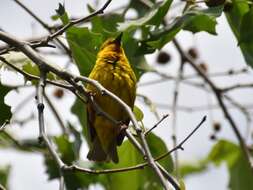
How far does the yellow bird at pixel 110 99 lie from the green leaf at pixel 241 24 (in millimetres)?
729

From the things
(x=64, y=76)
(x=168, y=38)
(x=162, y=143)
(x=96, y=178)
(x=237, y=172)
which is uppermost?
(x=64, y=76)

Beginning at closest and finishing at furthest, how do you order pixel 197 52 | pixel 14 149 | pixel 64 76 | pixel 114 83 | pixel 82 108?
1. pixel 64 76
2. pixel 114 83
3. pixel 82 108
4. pixel 14 149
5. pixel 197 52

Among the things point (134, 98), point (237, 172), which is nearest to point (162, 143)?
point (134, 98)

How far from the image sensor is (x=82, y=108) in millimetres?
5172

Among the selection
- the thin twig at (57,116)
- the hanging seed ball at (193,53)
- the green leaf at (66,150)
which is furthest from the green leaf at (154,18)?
the hanging seed ball at (193,53)

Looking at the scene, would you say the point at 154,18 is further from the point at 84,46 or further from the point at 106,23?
the point at 106,23

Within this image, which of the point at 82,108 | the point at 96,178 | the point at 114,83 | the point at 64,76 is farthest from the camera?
the point at 96,178

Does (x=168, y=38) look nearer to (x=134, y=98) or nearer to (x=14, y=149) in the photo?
(x=134, y=98)

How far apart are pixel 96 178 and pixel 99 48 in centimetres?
117

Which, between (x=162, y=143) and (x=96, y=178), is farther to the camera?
(x=96, y=178)

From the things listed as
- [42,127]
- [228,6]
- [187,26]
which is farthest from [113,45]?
[42,127]

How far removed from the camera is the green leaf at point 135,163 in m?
4.91

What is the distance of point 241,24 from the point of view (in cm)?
449

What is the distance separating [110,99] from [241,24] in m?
0.94
